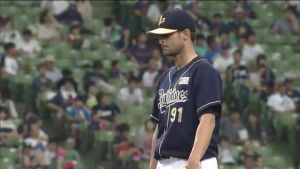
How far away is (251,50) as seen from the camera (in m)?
16.6

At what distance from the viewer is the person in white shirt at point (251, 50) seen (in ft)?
53.8

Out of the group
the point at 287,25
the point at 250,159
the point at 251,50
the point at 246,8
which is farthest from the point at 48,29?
the point at 287,25

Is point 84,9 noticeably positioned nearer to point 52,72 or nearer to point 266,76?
point 52,72

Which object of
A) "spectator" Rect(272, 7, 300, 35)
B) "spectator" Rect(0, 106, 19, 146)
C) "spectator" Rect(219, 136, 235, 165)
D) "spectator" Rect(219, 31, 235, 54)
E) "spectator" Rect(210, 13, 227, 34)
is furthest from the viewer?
"spectator" Rect(272, 7, 300, 35)

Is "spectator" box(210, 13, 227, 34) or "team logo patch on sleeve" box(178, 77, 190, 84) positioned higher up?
"team logo patch on sleeve" box(178, 77, 190, 84)

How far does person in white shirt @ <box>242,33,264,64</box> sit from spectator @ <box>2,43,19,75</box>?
13.8ft

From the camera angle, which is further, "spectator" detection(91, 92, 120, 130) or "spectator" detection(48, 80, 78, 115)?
"spectator" detection(48, 80, 78, 115)

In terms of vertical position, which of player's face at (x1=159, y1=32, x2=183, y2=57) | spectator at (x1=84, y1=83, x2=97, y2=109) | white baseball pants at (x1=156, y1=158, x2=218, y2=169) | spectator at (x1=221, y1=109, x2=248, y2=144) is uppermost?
player's face at (x1=159, y1=32, x2=183, y2=57)

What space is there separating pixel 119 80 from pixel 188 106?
31.7 ft

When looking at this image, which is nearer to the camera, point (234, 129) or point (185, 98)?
point (185, 98)

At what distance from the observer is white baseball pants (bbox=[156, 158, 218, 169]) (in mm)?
4996

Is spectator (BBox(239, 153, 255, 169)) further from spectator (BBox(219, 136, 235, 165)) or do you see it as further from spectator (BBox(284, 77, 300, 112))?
spectator (BBox(284, 77, 300, 112))

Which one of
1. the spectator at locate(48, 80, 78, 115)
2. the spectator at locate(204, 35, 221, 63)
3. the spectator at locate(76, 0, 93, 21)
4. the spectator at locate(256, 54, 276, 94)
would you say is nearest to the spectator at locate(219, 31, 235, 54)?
the spectator at locate(204, 35, 221, 63)

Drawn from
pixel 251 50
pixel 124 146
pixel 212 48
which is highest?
pixel 212 48
